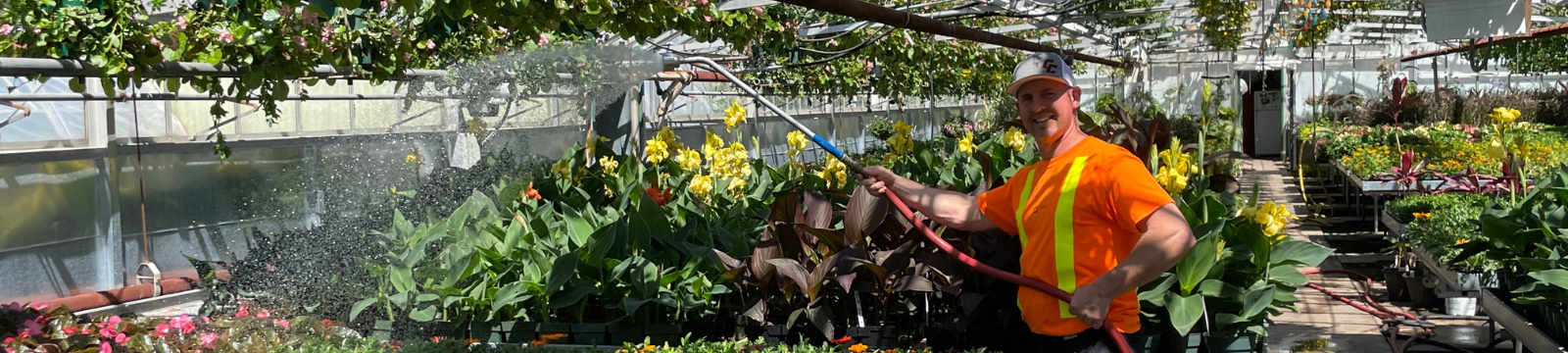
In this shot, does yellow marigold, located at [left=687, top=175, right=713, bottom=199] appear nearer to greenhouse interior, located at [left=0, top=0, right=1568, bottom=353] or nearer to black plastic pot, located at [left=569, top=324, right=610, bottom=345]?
greenhouse interior, located at [left=0, top=0, right=1568, bottom=353]

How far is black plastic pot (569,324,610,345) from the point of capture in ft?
10.5

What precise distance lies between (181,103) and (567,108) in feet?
10.4

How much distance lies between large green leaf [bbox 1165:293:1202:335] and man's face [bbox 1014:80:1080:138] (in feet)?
2.42

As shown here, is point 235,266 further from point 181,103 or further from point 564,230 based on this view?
point 181,103

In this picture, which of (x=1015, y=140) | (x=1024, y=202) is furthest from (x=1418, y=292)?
(x=1024, y=202)

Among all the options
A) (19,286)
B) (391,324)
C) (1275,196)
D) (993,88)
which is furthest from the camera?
(993,88)

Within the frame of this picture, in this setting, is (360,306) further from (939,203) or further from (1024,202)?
(1024,202)

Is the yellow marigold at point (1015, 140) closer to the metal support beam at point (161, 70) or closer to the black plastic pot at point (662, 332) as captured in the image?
the black plastic pot at point (662, 332)

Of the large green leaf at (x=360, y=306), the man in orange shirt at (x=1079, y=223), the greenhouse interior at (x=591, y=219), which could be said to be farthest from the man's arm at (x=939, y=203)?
the large green leaf at (x=360, y=306)

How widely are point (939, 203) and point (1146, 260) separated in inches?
26.3

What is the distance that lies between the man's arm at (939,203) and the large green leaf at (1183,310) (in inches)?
21.9

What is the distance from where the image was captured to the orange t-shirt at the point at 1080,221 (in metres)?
2.18

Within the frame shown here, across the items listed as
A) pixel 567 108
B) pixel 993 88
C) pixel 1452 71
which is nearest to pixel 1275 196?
pixel 993 88

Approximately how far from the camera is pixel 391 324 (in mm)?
3152
